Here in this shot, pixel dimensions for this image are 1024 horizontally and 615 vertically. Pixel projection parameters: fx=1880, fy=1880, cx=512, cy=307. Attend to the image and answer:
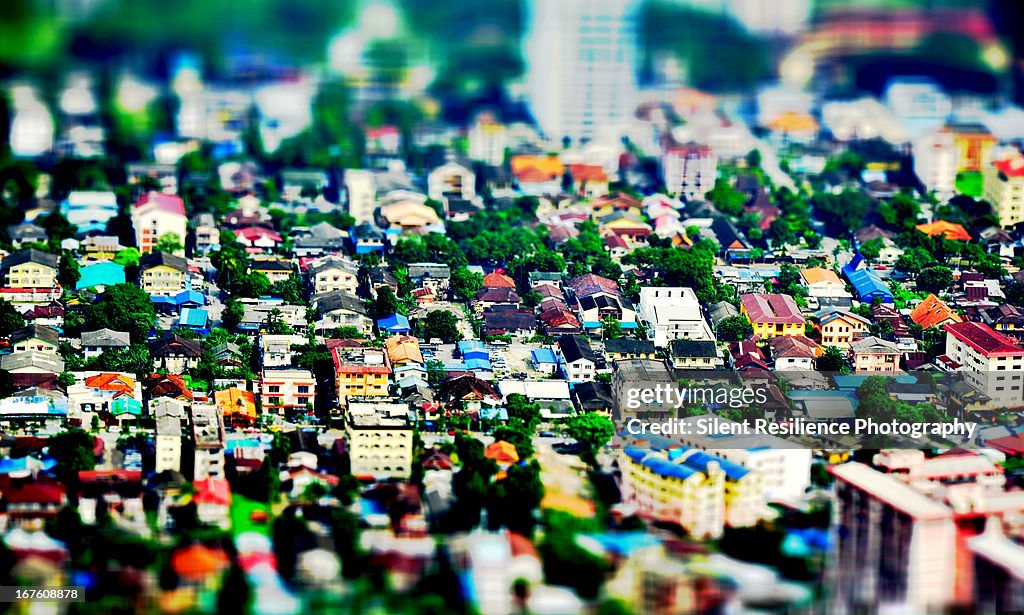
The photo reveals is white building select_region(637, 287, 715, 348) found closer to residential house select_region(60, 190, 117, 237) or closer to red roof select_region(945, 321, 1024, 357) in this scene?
red roof select_region(945, 321, 1024, 357)

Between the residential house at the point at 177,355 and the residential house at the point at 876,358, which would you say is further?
the residential house at the point at 876,358

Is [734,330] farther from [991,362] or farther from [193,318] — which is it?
[193,318]

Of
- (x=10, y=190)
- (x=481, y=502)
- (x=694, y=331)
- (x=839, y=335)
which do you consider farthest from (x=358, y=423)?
(x=10, y=190)

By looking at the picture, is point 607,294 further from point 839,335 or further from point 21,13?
point 21,13

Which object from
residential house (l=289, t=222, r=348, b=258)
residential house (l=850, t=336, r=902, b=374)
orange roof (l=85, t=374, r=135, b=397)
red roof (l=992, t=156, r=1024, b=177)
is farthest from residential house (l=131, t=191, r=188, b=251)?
red roof (l=992, t=156, r=1024, b=177)

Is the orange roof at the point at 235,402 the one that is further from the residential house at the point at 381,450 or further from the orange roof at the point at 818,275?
the orange roof at the point at 818,275

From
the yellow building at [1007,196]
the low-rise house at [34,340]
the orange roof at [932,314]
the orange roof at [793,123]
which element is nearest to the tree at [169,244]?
the low-rise house at [34,340]
